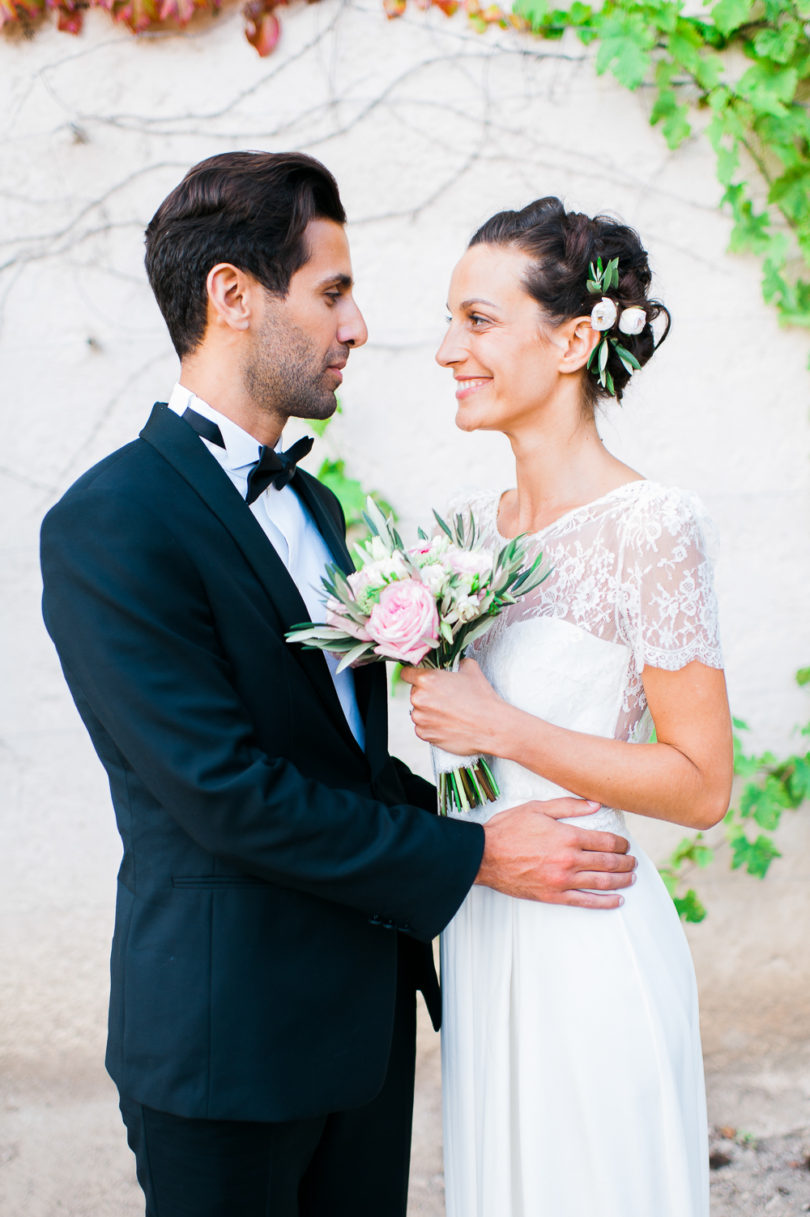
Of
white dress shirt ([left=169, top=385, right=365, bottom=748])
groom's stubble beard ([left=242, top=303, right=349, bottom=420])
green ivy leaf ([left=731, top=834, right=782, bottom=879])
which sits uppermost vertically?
groom's stubble beard ([left=242, top=303, right=349, bottom=420])

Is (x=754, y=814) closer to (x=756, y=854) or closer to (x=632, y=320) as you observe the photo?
(x=756, y=854)

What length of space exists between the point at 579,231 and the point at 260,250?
675 millimetres

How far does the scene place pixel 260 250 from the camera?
6.64ft

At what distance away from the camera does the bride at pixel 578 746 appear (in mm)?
1921

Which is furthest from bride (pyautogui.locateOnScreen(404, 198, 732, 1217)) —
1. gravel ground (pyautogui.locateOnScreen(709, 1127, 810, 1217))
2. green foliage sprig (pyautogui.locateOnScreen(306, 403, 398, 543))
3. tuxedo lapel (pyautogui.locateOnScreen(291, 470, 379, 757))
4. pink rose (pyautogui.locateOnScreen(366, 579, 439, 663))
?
green foliage sprig (pyautogui.locateOnScreen(306, 403, 398, 543))

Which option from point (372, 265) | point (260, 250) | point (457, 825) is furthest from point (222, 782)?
point (372, 265)

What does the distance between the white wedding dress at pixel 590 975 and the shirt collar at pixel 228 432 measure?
62 centimetres

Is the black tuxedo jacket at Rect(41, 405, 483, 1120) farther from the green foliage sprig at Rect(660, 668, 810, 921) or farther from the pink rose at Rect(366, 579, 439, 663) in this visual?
the green foliage sprig at Rect(660, 668, 810, 921)

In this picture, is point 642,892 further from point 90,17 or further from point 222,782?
point 90,17

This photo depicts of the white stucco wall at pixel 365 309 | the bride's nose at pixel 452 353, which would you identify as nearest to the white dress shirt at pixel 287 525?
the bride's nose at pixel 452 353

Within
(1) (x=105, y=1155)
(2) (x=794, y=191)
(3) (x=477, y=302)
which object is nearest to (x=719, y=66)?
(2) (x=794, y=191)

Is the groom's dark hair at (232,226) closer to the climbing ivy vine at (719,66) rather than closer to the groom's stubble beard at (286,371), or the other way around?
the groom's stubble beard at (286,371)
